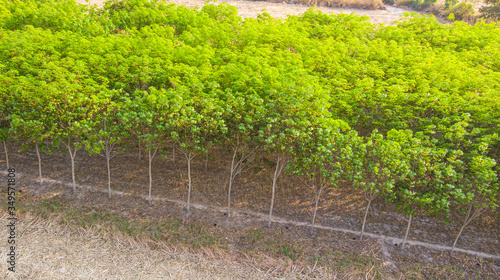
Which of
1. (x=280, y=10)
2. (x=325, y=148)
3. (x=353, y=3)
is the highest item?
(x=353, y=3)

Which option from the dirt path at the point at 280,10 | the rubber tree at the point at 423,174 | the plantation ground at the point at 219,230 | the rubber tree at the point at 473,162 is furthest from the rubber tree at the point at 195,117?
the dirt path at the point at 280,10

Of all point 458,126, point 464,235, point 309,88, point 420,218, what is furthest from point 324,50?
point 464,235

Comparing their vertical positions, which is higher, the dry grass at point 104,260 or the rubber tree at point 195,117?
the rubber tree at point 195,117

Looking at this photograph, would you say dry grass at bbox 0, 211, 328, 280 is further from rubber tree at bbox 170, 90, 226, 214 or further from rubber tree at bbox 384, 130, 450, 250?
rubber tree at bbox 170, 90, 226, 214

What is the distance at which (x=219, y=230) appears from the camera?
17.3 m

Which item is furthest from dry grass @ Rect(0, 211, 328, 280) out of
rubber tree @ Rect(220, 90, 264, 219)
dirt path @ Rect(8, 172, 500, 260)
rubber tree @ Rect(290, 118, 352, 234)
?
rubber tree @ Rect(220, 90, 264, 219)

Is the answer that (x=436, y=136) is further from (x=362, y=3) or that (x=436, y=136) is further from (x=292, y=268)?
(x=362, y=3)

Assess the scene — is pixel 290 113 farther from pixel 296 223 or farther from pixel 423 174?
pixel 296 223

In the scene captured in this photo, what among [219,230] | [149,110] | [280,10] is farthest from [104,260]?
[280,10]

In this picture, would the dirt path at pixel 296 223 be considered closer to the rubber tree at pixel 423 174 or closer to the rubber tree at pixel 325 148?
the rubber tree at pixel 423 174

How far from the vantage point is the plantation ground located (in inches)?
589

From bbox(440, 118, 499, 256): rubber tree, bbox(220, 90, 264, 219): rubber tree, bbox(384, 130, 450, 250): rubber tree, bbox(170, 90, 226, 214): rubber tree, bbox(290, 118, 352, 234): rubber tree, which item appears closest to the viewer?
bbox(440, 118, 499, 256): rubber tree

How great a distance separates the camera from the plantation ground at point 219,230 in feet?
49.1

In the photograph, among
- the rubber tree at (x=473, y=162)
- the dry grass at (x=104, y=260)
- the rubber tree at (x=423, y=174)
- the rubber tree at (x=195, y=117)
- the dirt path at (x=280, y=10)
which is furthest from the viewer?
the dirt path at (x=280, y=10)
